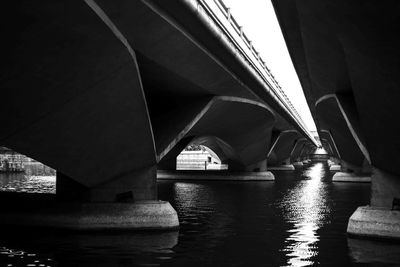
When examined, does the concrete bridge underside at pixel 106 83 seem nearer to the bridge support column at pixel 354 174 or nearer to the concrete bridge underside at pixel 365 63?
the concrete bridge underside at pixel 365 63

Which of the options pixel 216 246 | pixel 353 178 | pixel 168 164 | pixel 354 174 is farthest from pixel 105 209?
pixel 168 164

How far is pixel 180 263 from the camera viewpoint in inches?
580

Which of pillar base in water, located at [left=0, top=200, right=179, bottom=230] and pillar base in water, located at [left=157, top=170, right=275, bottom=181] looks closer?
pillar base in water, located at [left=0, top=200, right=179, bottom=230]

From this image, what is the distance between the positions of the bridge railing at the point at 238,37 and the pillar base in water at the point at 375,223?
9.20 m

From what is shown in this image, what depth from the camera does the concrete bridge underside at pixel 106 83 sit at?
47.6 feet

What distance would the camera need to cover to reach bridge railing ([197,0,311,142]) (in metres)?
20.4

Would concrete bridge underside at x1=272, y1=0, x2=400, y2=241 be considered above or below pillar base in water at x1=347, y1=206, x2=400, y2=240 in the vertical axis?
above

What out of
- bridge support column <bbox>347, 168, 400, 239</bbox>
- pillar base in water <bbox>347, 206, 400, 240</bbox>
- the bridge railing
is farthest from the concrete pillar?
pillar base in water <bbox>347, 206, 400, 240</bbox>

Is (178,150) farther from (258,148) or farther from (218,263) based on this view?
(218,263)

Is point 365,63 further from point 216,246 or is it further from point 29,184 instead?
point 29,184

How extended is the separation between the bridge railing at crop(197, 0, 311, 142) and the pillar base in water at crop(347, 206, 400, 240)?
920cm

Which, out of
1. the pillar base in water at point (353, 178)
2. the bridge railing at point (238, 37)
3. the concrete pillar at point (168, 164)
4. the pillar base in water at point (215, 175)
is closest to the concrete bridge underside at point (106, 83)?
the bridge railing at point (238, 37)

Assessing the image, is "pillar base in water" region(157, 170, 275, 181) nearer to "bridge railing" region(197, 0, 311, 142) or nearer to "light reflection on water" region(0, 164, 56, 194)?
"light reflection on water" region(0, 164, 56, 194)

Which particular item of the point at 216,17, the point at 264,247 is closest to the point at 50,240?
the point at 264,247
